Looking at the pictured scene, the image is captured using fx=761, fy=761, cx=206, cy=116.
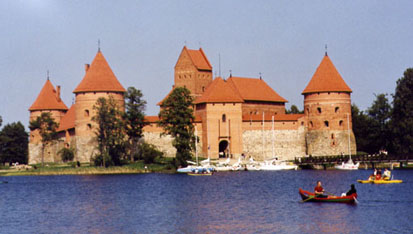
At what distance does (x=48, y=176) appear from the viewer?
2245 inches

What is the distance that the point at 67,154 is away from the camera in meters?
63.4

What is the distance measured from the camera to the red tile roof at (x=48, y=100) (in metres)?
71.2

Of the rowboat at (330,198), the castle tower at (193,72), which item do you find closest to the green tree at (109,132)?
the castle tower at (193,72)

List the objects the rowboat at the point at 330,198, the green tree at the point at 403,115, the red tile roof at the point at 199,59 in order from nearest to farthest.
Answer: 1. the rowboat at the point at 330,198
2. the green tree at the point at 403,115
3. the red tile roof at the point at 199,59

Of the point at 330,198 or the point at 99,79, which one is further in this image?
the point at 99,79

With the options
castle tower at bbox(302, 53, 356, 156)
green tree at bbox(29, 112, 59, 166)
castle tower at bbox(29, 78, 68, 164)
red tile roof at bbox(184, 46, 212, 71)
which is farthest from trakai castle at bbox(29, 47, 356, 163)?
castle tower at bbox(29, 78, 68, 164)

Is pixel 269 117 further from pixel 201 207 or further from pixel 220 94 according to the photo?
pixel 201 207

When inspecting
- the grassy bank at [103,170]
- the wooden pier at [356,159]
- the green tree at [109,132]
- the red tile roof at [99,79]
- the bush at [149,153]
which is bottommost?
the grassy bank at [103,170]

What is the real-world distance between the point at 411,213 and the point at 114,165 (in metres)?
31.4

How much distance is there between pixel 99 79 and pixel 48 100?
12.4m

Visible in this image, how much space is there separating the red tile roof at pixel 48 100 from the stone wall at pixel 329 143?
25334mm

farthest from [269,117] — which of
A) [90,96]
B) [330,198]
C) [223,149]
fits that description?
[330,198]

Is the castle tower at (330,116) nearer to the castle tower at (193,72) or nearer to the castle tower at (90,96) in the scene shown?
the castle tower at (193,72)

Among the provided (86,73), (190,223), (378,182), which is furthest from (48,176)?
(190,223)
